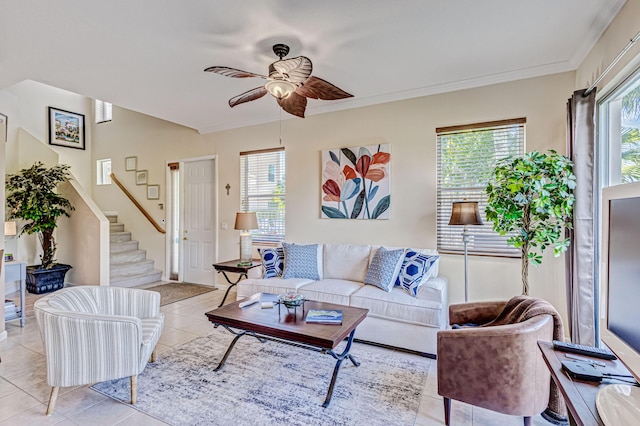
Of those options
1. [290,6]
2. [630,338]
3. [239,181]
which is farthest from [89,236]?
[630,338]

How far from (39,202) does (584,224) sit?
22.1 feet

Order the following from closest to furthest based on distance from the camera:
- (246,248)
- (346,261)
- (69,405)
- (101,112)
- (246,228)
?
(69,405)
(346,261)
(246,228)
(246,248)
(101,112)

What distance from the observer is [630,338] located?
1199 mm

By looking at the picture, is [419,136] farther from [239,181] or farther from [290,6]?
[239,181]

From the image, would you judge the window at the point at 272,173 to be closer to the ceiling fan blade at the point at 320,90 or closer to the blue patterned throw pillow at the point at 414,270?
the ceiling fan blade at the point at 320,90

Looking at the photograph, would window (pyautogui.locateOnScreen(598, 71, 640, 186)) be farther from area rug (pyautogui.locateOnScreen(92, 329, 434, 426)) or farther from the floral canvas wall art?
area rug (pyautogui.locateOnScreen(92, 329, 434, 426))

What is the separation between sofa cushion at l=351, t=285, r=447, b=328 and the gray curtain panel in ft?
3.51

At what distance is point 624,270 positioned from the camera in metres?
1.26

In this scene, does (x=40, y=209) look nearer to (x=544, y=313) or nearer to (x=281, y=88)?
(x=281, y=88)

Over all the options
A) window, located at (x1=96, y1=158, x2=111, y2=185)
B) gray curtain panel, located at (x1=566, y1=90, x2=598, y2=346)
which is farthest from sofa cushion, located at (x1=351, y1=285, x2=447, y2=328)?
window, located at (x1=96, y1=158, x2=111, y2=185)

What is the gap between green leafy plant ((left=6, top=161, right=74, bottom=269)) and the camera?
184 inches

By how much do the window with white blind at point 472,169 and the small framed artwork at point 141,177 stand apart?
5.41 metres

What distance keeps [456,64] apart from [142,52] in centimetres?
295

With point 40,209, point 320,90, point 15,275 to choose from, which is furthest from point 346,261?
point 40,209
